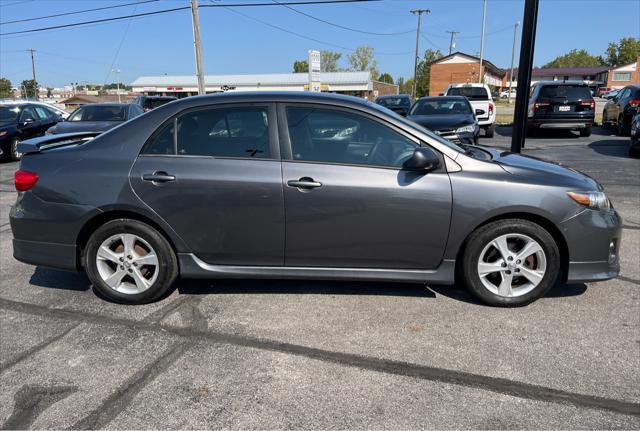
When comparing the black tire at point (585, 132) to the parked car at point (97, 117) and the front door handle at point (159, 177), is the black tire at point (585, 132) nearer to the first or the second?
the parked car at point (97, 117)

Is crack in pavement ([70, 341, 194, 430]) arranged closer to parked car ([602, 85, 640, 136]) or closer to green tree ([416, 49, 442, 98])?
parked car ([602, 85, 640, 136])

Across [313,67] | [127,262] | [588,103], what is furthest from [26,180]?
[588,103]

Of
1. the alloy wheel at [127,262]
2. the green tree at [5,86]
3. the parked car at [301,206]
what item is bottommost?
the alloy wheel at [127,262]

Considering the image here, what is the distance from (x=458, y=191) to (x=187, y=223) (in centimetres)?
206

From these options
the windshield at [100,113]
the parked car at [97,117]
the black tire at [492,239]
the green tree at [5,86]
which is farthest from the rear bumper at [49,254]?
the green tree at [5,86]

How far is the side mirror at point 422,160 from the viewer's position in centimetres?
335

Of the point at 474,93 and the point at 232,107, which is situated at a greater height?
the point at 474,93

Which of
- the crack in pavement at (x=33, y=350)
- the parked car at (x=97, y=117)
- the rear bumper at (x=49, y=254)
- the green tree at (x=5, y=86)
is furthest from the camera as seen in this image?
the green tree at (x=5, y=86)

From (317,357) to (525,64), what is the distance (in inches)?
262

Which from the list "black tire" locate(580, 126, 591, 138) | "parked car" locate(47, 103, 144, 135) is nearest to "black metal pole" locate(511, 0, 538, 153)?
"parked car" locate(47, 103, 144, 135)

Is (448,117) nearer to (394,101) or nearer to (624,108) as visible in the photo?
(624,108)

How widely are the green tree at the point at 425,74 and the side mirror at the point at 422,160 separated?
7230cm

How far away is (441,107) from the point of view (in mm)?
12164

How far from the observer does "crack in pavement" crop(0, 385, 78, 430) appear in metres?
2.43
